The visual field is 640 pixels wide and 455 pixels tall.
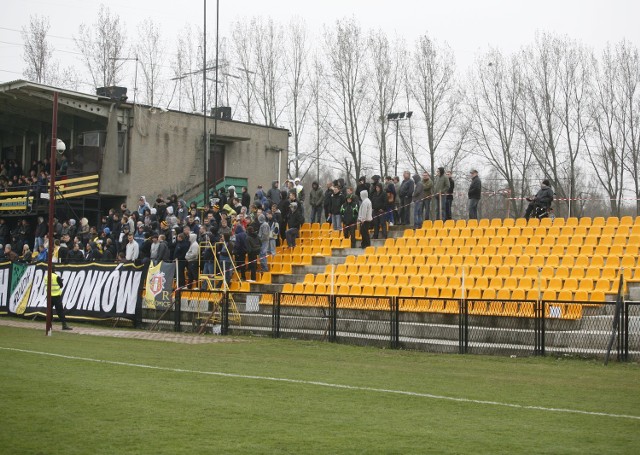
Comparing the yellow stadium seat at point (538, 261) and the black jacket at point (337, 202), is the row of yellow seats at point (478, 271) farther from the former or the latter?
the black jacket at point (337, 202)

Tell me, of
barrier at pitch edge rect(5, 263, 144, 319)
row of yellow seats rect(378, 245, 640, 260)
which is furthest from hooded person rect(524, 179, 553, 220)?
barrier at pitch edge rect(5, 263, 144, 319)

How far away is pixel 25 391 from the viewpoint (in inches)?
466

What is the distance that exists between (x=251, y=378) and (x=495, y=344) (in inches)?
285

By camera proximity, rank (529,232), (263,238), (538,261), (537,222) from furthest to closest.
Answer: (263,238)
(537,222)
(529,232)
(538,261)

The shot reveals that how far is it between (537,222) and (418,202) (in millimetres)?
4782

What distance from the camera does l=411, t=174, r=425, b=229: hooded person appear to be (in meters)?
28.9

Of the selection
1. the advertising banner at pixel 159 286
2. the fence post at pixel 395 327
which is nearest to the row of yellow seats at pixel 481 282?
the fence post at pixel 395 327

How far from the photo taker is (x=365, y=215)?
28062mm

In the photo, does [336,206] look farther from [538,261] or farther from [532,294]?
[532,294]

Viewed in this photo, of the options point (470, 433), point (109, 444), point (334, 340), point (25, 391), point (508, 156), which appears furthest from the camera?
point (508, 156)

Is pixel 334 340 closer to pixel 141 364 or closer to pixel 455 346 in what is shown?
pixel 455 346

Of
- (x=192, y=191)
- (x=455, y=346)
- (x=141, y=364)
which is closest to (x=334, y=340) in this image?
(x=455, y=346)

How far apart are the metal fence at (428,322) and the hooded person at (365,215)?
4.81 metres

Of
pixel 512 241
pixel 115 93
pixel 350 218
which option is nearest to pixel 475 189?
pixel 512 241
